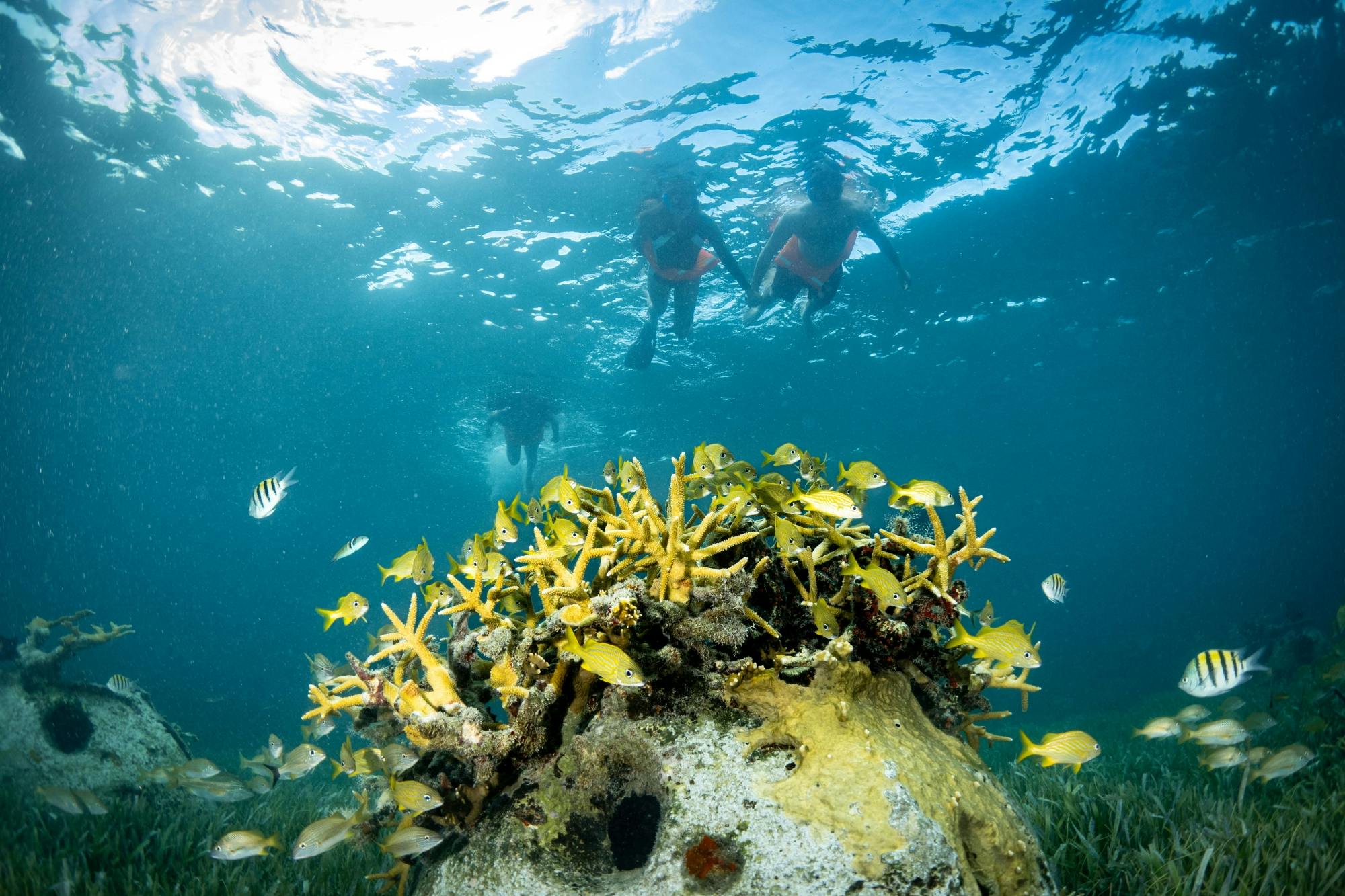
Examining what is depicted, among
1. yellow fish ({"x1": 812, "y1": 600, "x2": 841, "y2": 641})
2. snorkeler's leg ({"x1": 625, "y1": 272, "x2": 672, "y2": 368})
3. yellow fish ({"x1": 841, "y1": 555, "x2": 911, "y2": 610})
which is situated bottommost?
yellow fish ({"x1": 812, "y1": 600, "x2": 841, "y2": 641})

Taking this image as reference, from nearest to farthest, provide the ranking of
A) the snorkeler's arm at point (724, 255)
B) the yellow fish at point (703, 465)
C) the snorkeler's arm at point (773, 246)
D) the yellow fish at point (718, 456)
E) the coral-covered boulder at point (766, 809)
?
the coral-covered boulder at point (766, 809) < the yellow fish at point (703, 465) < the yellow fish at point (718, 456) < the snorkeler's arm at point (724, 255) < the snorkeler's arm at point (773, 246)

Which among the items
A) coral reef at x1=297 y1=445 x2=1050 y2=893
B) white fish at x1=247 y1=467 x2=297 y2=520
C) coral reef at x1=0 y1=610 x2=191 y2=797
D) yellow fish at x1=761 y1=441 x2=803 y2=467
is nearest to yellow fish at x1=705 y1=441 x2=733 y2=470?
coral reef at x1=297 y1=445 x2=1050 y2=893

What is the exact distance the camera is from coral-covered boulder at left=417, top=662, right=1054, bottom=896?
81.3 inches

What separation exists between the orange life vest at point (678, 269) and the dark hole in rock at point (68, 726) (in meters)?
14.5

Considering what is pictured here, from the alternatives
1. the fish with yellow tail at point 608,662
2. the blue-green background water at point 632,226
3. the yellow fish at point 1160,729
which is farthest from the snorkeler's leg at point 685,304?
the fish with yellow tail at point 608,662

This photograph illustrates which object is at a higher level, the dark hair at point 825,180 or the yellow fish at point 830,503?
the dark hair at point 825,180

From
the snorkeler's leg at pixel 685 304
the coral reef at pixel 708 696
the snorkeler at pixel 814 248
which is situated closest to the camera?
the coral reef at pixel 708 696

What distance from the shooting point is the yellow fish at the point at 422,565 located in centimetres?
367

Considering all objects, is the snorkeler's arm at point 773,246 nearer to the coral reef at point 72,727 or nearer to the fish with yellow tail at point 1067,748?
the fish with yellow tail at point 1067,748

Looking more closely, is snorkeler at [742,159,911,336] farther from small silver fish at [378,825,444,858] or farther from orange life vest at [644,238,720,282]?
small silver fish at [378,825,444,858]

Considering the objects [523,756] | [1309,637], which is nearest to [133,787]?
[523,756]

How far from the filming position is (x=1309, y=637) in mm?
Result: 15281

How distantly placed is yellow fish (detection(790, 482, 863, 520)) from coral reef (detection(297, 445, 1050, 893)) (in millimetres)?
13

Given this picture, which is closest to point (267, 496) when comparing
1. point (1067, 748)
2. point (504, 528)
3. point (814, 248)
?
point (504, 528)
